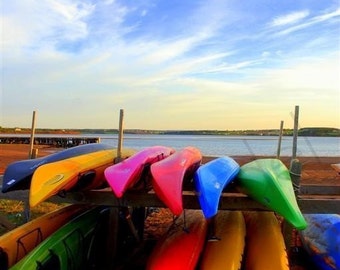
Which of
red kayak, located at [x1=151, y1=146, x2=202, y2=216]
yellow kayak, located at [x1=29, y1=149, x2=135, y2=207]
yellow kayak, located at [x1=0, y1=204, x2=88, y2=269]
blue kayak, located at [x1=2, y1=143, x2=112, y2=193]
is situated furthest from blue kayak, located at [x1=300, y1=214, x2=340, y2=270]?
blue kayak, located at [x1=2, y1=143, x2=112, y2=193]

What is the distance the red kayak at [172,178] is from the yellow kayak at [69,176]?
789 mm

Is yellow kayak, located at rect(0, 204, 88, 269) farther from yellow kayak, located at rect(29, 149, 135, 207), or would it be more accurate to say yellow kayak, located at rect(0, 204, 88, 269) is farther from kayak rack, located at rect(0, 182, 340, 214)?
yellow kayak, located at rect(29, 149, 135, 207)

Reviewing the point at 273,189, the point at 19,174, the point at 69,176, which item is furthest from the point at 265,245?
the point at 19,174

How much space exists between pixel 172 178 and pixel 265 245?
1.22 metres

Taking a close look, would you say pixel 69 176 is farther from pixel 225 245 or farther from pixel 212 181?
pixel 225 245

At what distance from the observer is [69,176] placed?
378 cm

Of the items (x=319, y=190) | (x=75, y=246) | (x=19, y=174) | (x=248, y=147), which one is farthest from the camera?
(x=248, y=147)

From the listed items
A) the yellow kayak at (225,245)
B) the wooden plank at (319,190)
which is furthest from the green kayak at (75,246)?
the wooden plank at (319,190)

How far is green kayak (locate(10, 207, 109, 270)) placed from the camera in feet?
11.1

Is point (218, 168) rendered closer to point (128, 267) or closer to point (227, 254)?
point (227, 254)

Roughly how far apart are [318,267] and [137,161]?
2413mm

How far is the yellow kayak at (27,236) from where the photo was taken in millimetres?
3683

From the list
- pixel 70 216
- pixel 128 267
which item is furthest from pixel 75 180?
pixel 128 267

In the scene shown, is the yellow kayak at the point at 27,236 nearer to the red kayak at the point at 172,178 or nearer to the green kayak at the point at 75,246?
the green kayak at the point at 75,246
